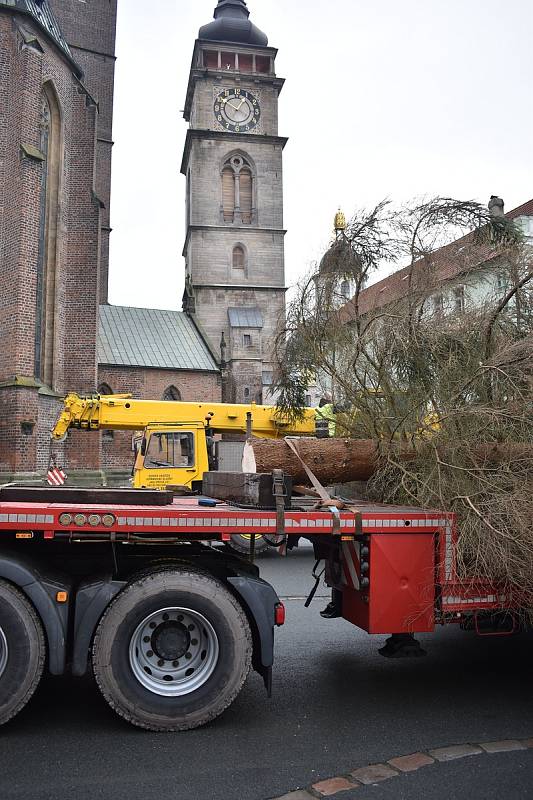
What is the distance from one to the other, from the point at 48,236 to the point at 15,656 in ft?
65.4

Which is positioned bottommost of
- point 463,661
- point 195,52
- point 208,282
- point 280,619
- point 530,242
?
point 463,661

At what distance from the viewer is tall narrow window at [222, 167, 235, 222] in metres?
42.8

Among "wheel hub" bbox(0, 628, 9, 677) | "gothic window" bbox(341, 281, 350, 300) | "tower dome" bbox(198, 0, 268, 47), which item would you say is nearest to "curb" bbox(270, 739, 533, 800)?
"wheel hub" bbox(0, 628, 9, 677)

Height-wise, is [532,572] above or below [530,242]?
below

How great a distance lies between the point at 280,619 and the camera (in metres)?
4.72

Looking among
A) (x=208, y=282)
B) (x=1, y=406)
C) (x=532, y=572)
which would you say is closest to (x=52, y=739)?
(x=532, y=572)

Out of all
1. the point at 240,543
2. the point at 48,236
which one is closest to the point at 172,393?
the point at 48,236

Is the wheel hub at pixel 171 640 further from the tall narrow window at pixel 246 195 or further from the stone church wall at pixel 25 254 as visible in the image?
the tall narrow window at pixel 246 195

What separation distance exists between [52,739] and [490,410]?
13.4 feet

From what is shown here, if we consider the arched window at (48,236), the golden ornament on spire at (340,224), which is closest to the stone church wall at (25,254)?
the arched window at (48,236)

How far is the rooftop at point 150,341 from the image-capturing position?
31.6 m

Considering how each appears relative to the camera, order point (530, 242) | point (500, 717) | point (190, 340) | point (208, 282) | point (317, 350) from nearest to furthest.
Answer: point (500, 717) → point (530, 242) → point (317, 350) → point (190, 340) → point (208, 282)

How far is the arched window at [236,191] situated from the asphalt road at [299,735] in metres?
39.1

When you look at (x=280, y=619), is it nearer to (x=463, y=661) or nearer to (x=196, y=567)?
(x=196, y=567)
